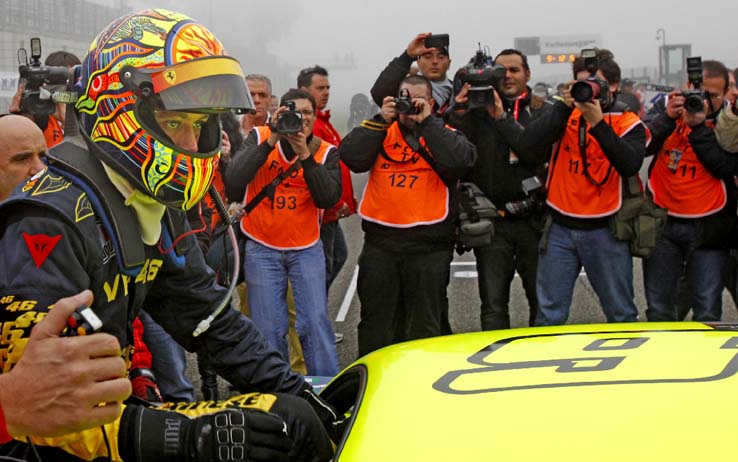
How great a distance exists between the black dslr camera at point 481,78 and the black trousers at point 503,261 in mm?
814

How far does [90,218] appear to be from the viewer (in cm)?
227

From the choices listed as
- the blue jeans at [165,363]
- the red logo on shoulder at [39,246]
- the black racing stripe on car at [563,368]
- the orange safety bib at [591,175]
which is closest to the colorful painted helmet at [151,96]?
the red logo on shoulder at [39,246]

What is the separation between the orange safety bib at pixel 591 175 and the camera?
216 inches

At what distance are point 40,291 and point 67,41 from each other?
45332 millimetres

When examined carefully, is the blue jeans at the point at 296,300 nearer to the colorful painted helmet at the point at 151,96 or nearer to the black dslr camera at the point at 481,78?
the black dslr camera at the point at 481,78

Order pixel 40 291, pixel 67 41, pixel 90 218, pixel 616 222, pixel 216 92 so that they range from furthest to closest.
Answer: pixel 67 41
pixel 616 222
pixel 216 92
pixel 90 218
pixel 40 291

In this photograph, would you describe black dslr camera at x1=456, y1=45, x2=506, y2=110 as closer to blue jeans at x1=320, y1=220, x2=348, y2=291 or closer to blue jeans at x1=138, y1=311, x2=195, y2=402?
blue jeans at x1=320, y1=220, x2=348, y2=291

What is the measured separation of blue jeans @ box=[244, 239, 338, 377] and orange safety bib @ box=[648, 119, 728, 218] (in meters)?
2.42

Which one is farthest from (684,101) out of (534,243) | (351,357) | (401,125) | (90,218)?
(90,218)

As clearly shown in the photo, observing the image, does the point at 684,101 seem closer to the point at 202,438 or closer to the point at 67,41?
the point at 202,438

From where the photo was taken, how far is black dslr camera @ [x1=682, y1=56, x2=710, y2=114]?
568 centimetres

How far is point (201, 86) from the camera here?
253 cm

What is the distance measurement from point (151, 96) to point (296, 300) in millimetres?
3142

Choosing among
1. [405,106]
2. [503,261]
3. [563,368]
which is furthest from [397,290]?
[563,368]
